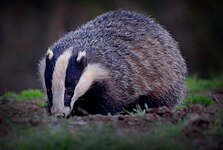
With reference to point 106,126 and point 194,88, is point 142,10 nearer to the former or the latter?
point 194,88

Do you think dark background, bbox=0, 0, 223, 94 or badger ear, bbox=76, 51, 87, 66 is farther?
dark background, bbox=0, 0, 223, 94

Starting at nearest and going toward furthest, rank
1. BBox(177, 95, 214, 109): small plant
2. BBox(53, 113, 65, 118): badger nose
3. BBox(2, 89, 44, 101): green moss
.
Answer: BBox(53, 113, 65, 118): badger nose
BBox(177, 95, 214, 109): small plant
BBox(2, 89, 44, 101): green moss

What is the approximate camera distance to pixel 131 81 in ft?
22.5

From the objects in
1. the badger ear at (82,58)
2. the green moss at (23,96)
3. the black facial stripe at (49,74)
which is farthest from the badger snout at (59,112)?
the green moss at (23,96)

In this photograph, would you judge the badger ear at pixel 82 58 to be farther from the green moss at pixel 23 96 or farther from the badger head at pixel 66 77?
the green moss at pixel 23 96

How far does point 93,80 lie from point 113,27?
102 cm

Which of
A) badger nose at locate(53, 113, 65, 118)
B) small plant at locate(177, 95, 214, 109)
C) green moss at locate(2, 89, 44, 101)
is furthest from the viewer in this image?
green moss at locate(2, 89, 44, 101)

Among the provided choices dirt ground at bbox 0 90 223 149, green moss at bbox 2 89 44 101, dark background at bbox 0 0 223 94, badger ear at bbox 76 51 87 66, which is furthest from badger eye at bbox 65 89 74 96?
dark background at bbox 0 0 223 94

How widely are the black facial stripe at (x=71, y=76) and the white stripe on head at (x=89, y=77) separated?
0.06 meters

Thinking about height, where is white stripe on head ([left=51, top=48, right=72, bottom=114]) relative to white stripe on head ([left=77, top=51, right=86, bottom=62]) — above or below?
below

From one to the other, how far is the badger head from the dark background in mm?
7530

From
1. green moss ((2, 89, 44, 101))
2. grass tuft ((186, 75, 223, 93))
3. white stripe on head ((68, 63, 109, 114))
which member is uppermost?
white stripe on head ((68, 63, 109, 114))

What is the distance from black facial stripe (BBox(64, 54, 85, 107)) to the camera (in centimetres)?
609

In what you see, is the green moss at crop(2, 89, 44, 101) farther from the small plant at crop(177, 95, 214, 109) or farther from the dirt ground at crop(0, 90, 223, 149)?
the dirt ground at crop(0, 90, 223, 149)
